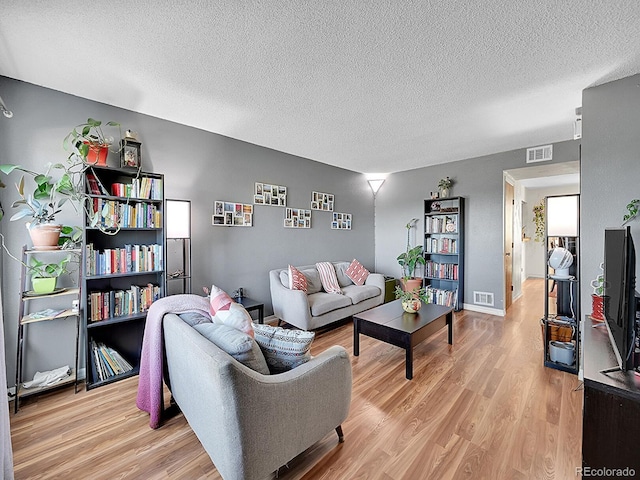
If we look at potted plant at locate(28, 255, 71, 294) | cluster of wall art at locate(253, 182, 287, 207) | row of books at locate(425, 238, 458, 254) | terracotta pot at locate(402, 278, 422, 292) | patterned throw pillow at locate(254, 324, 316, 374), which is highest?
cluster of wall art at locate(253, 182, 287, 207)

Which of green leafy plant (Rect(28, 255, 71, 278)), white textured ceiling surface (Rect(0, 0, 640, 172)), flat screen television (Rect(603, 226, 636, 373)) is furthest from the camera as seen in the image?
green leafy plant (Rect(28, 255, 71, 278))

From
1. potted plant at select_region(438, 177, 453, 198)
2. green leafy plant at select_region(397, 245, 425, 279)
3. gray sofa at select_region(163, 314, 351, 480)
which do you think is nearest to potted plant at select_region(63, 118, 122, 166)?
gray sofa at select_region(163, 314, 351, 480)

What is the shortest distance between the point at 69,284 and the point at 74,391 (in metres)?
0.88

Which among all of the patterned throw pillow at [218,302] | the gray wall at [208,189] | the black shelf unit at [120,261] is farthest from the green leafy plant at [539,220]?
the black shelf unit at [120,261]

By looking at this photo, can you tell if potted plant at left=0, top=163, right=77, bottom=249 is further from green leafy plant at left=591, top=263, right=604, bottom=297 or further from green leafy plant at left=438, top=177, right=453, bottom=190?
green leafy plant at left=438, top=177, right=453, bottom=190

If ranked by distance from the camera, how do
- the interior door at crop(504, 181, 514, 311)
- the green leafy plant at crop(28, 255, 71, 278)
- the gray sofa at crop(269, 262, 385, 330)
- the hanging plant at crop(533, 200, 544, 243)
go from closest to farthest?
1. the green leafy plant at crop(28, 255, 71, 278)
2. the gray sofa at crop(269, 262, 385, 330)
3. the interior door at crop(504, 181, 514, 311)
4. the hanging plant at crop(533, 200, 544, 243)

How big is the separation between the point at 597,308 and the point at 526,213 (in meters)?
6.16

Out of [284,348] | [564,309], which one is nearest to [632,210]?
[564,309]

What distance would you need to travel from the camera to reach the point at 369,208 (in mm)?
5496

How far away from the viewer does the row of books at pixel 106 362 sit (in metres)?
2.27

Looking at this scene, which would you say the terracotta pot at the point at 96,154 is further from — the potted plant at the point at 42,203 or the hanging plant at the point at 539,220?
the hanging plant at the point at 539,220

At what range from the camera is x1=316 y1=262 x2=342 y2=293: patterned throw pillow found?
3848mm

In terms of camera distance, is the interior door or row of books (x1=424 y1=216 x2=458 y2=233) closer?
the interior door

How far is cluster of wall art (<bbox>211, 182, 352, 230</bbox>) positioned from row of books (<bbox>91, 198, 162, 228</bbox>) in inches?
30.2
